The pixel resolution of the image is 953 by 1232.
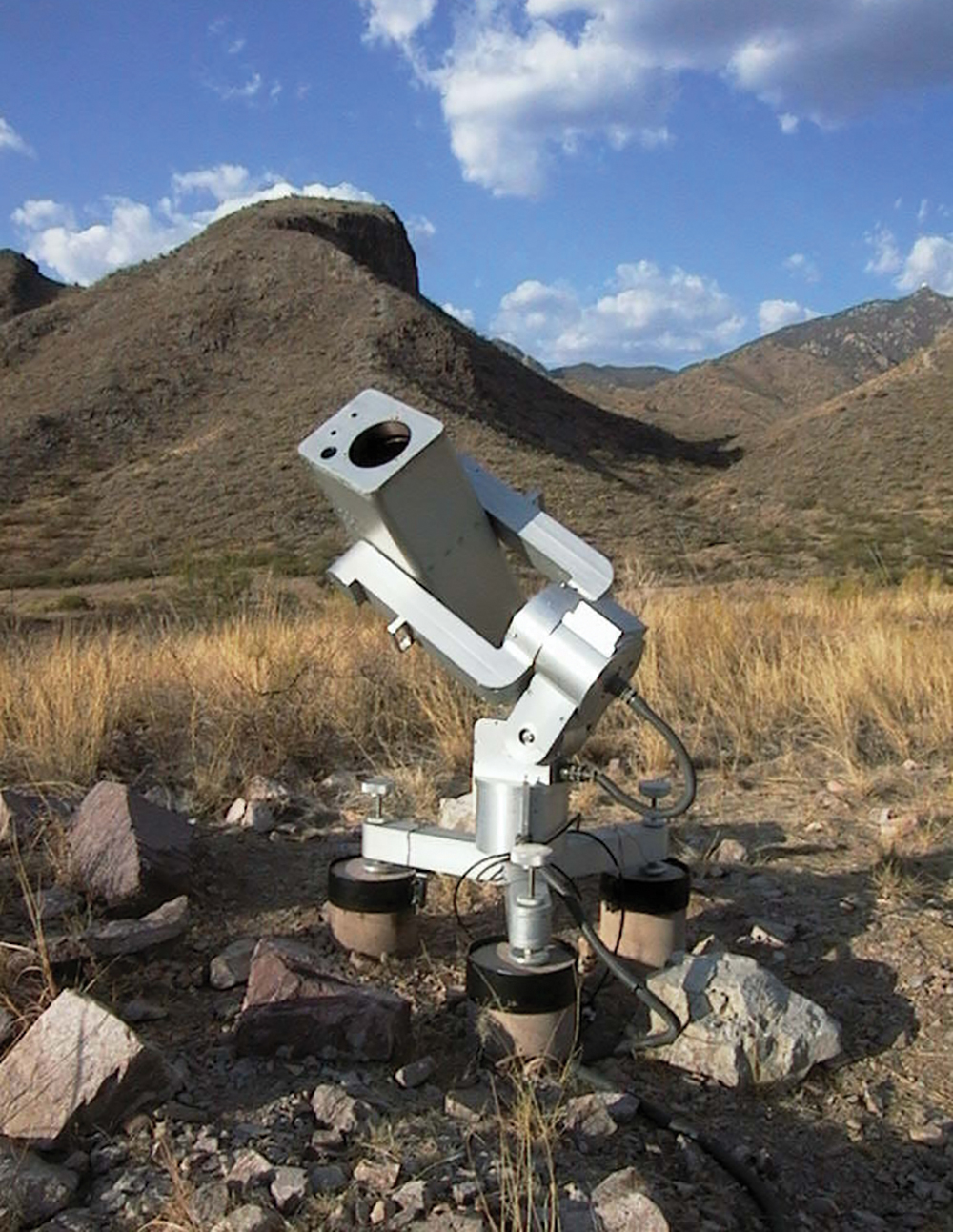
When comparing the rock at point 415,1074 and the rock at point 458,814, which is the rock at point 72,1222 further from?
the rock at point 458,814

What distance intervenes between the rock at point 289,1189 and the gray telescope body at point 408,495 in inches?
46.2

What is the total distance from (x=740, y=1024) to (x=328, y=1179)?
103cm

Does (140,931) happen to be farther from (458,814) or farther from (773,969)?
(773,969)

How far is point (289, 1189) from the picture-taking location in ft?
5.37

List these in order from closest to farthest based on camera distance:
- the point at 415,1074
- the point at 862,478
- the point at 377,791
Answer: the point at 415,1074 < the point at 377,791 < the point at 862,478

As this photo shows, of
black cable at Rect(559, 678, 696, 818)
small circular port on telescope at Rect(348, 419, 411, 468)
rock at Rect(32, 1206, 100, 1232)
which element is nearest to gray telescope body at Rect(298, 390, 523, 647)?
small circular port on telescope at Rect(348, 419, 411, 468)

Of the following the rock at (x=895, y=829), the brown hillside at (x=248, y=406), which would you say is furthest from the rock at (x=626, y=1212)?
the brown hillside at (x=248, y=406)

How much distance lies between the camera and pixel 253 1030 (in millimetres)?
2238

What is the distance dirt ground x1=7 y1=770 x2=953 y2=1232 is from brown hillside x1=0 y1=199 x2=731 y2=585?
21.1 m

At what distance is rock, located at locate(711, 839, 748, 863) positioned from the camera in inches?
142

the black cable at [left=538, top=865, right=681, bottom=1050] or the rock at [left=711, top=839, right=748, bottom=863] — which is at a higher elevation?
the black cable at [left=538, top=865, right=681, bottom=1050]

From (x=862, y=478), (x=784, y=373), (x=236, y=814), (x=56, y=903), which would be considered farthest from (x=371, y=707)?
(x=784, y=373)

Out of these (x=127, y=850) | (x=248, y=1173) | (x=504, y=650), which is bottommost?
(x=248, y=1173)

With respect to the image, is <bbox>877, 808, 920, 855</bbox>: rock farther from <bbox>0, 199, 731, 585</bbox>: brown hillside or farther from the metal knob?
<bbox>0, 199, 731, 585</bbox>: brown hillside
